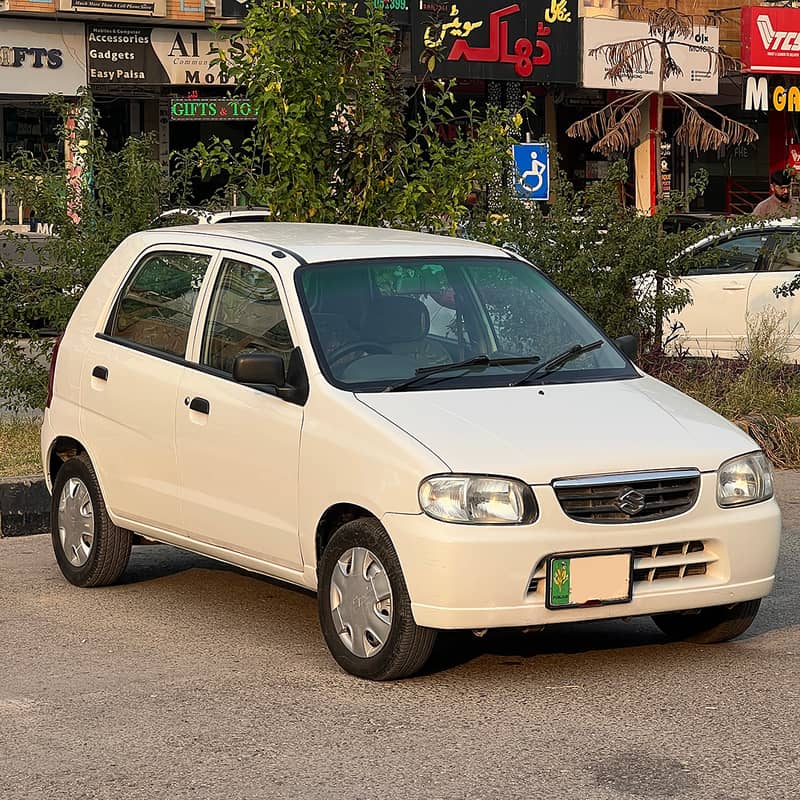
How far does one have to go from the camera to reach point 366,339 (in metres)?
6.91

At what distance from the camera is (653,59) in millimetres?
33375

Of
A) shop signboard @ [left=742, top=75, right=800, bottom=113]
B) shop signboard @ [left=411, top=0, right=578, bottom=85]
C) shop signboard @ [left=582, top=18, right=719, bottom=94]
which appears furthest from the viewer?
shop signboard @ [left=742, top=75, right=800, bottom=113]

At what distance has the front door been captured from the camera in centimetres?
670

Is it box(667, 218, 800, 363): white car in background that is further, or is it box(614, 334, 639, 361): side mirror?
box(667, 218, 800, 363): white car in background

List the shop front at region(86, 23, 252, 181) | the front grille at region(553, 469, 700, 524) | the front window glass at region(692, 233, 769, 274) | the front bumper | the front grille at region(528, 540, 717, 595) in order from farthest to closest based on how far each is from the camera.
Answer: the shop front at region(86, 23, 252, 181), the front window glass at region(692, 233, 769, 274), the front grille at region(528, 540, 717, 595), the front grille at region(553, 469, 700, 524), the front bumper

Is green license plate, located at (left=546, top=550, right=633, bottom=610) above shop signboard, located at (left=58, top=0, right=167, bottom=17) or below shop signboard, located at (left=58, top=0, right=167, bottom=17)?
below

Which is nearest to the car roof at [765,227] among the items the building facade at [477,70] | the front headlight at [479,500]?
the front headlight at [479,500]

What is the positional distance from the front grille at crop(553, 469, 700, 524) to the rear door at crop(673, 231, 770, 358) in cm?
929

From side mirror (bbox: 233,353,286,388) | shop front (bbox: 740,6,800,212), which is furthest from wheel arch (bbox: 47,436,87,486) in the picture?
shop front (bbox: 740,6,800,212)

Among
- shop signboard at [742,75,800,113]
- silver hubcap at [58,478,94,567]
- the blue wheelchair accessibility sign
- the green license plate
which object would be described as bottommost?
silver hubcap at [58,478,94,567]

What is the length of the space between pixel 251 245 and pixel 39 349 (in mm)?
4778

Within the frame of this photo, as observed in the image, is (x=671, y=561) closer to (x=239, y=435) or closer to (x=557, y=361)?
(x=557, y=361)

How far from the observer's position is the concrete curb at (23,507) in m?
9.61

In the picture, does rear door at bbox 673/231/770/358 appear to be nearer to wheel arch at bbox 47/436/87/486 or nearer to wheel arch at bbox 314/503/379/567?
wheel arch at bbox 47/436/87/486
